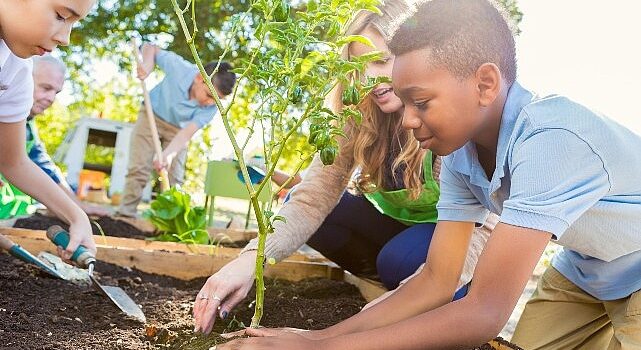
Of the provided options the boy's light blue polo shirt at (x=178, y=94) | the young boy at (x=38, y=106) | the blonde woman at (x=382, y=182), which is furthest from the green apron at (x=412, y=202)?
the boy's light blue polo shirt at (x=178, y=94)

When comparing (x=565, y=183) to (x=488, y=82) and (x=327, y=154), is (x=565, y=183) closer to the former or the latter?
(x=488, y=82)

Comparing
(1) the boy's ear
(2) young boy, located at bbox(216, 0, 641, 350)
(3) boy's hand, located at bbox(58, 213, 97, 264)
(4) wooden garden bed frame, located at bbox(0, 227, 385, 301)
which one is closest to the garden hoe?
(3) boy's hand, located at bbox(58, 213, 97, 264)

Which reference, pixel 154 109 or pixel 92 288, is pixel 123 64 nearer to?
pixel 154 109

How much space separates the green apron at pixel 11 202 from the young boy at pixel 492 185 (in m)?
2.58

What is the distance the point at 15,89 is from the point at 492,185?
1.48 meters

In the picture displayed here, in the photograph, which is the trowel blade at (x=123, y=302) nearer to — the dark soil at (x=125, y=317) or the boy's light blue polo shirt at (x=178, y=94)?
the dark soil at (x=125, y=317)

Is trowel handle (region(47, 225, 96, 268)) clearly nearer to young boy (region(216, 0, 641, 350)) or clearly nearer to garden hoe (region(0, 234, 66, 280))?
garden hoe (region(0, 234, 66, 280))

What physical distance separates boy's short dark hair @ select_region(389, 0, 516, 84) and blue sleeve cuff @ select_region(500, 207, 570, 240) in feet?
1.07

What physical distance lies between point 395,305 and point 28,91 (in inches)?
53.0

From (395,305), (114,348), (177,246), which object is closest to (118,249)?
(177,246)

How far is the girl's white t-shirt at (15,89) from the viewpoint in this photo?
2.04 m

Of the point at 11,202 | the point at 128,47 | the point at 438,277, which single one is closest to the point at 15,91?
the point at 438,277

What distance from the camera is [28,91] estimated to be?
221cm

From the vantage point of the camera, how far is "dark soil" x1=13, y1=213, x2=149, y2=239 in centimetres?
405
